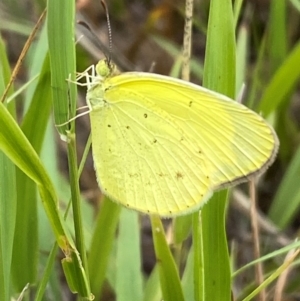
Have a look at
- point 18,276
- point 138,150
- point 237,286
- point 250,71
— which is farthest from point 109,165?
point 250,71

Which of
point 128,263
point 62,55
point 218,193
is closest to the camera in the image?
point 62,55

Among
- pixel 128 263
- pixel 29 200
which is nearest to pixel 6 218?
pixel 29 200

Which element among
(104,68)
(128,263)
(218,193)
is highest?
(104,68)

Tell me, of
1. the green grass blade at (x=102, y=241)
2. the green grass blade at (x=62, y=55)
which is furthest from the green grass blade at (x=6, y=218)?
the green grass blade at (x=102, y=241)

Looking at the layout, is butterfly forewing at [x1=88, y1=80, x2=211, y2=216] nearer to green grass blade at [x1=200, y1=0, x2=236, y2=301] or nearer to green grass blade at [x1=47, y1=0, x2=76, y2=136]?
green grass blade at [x1=200, y1=0, x2=236, y2=301]

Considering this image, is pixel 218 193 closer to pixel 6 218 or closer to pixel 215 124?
pixel 215 124

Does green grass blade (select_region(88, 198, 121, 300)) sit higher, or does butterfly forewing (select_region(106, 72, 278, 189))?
butterfly forewing (select_region(106, 72, 278, 189))

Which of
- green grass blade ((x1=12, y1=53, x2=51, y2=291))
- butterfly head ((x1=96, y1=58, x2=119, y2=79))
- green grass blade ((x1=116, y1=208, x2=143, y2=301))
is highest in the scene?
butterfly head ((x1=96, y1=58, x2=119, y2=79))

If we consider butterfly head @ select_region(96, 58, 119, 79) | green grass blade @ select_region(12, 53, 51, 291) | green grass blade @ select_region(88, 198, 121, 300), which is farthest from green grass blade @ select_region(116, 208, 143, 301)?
butterfly head @ select_region(96, 58, 119, 79)
